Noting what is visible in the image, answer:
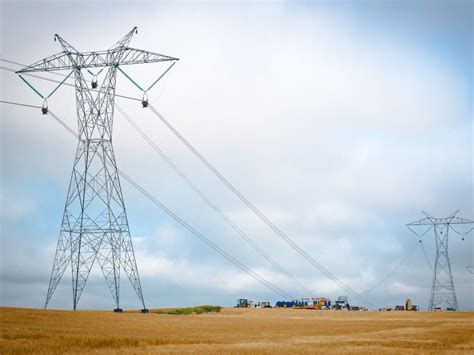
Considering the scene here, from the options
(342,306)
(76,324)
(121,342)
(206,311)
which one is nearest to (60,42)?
(76,324)

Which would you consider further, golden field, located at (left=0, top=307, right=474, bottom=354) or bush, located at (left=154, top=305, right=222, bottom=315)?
bush, located at (left=154, top=305, right=222, bottom=315)

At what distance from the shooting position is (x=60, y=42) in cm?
6078

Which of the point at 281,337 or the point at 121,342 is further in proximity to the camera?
the point at 281,337

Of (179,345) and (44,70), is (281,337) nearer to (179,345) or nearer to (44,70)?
(179,345)

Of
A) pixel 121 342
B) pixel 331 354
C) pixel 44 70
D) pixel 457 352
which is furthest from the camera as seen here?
pixel 44 70

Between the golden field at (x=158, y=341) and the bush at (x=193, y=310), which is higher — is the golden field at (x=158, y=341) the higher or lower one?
the lower one

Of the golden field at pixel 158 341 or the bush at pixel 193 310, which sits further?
the bush at pixel 193 310

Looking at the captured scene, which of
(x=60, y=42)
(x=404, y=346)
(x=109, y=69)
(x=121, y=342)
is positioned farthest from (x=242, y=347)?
(x=60, y=42)

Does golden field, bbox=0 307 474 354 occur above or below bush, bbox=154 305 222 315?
below

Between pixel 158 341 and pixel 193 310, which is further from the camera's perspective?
pixel 193 310

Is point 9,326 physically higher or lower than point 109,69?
lower

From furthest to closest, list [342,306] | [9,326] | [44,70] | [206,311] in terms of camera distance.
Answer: [342,306] → [206,311] → [44,70] → [9,326]

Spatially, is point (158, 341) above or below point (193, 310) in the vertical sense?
below

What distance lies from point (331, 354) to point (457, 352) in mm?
8154
